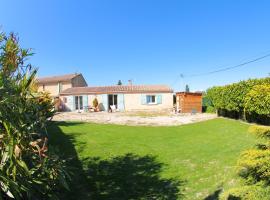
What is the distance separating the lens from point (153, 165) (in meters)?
9.37

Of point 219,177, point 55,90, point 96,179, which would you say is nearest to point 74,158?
point 96,179

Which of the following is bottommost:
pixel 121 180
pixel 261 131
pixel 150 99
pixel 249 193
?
pixel 121 180

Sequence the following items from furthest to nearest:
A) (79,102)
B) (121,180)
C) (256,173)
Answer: (79,102), (121,180), (256,173)

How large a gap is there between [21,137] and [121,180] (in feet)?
15.3

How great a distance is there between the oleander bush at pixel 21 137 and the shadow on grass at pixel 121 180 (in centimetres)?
263

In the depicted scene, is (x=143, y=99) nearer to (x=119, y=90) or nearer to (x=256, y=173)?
(x=119, y=90)

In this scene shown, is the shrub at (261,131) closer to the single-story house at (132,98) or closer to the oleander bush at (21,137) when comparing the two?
the oleander bush at (21,137)

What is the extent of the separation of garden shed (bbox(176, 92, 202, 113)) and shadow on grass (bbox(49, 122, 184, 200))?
22158 millimetres

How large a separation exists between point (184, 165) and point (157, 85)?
32600 mm

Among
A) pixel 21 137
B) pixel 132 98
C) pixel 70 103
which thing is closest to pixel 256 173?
pixel 21 137

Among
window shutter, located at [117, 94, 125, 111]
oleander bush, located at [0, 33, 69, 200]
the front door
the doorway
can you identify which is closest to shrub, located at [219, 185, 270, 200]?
A: oleander bush, located at [0, 33, 69, 200]

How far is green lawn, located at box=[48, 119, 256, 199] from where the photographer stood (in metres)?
7.14

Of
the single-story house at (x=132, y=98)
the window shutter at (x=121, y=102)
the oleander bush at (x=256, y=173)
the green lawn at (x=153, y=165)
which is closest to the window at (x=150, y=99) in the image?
the single-story house at (x=132, y=98)

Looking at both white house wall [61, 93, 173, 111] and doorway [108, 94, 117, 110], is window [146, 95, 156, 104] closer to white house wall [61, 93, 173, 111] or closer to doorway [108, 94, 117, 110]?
white house wall [61, 93, 173, 111]
